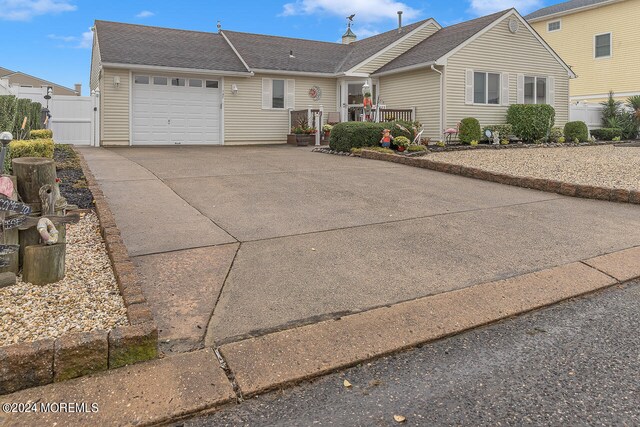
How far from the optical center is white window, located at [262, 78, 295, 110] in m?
18.7

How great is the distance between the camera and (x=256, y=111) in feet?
60.9

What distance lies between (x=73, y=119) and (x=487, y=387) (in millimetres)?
16634

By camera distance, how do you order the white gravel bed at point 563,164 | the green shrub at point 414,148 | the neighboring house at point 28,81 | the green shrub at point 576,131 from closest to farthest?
the white gravel bed at point 563,164 < the green shrub at point 414,148 < the green shrub at point 576,131 < the neighboring house at point 28,81

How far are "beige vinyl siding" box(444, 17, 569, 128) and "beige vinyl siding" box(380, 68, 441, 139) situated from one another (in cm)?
45

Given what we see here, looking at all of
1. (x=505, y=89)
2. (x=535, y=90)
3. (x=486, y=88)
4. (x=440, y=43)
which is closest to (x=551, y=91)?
(x=535, y=90)

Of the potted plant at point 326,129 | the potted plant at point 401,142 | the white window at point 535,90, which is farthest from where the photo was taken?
the white window at point 535,90

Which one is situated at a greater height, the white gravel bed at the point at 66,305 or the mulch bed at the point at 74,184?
the mulch bed at the point at 74,184

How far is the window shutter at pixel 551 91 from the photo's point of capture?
59.4 feet

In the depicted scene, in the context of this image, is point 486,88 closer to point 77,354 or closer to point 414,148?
point 414,148

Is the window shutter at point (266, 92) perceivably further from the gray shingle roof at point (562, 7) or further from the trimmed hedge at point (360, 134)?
the gray shingle roof at point (562, 7)

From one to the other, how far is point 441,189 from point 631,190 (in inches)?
110

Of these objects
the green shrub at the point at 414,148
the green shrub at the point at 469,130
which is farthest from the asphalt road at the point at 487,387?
the green shrub at the point at 469,130

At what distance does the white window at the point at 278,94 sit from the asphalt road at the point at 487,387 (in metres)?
16.7

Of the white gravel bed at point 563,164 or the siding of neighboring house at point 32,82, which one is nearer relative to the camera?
the white gravel bed at point 563,164
